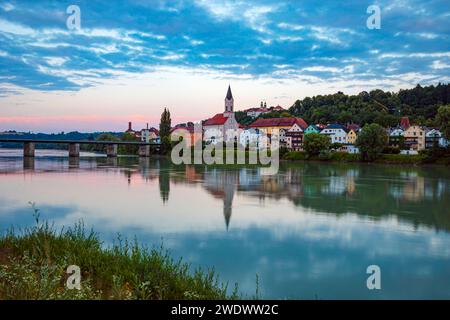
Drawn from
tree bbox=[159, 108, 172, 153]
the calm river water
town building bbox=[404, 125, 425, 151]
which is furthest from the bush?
tree bbox=[159, 108, 172, 153]

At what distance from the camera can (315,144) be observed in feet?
189

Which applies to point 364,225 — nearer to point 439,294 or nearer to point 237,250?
point 237,250

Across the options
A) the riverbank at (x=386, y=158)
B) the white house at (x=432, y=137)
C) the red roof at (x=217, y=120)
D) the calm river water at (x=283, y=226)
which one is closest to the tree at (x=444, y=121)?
the riverbank at (x=386, y=158)

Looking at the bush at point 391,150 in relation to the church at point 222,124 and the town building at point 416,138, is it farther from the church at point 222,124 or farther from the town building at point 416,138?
the church at point 222,124

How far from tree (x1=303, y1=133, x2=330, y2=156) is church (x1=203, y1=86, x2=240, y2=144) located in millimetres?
34894

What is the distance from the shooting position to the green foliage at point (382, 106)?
83.9 m

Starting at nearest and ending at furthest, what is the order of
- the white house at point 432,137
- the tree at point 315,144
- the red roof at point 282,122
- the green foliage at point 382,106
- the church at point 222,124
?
the tree at point 315,144
the white house at point 432,137
the green foliage at point 382,106
the red roof at point 282,122
the church at point 222,124

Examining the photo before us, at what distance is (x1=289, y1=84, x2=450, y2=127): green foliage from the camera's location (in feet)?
275

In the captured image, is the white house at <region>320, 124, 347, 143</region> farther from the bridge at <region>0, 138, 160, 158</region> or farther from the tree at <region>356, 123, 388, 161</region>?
the bridge at <region>0, 138, 160, 158</region>

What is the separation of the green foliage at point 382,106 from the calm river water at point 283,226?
5879 centimetres

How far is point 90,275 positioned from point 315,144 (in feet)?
173

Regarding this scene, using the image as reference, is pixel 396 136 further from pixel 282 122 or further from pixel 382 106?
pixel 382 106
